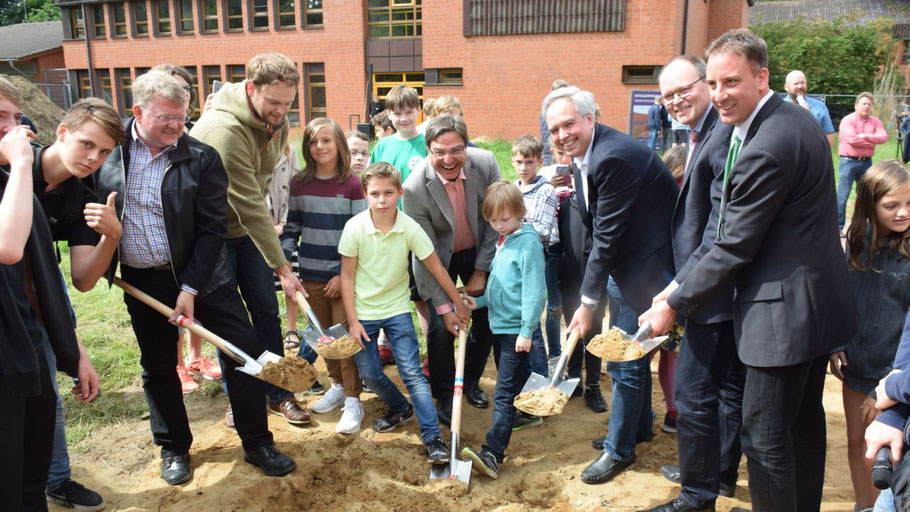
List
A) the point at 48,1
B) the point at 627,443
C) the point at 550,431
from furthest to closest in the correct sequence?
the point at 48,1 → the point at 550,431 → the point at 627,443

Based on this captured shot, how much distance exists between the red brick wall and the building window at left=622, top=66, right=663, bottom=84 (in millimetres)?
9452

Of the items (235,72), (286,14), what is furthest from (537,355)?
(235,72)

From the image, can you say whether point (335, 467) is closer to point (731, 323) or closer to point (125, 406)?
point (125, 406)

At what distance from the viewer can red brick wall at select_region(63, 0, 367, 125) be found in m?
23.2

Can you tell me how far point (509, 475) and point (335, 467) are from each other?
3.29 feet

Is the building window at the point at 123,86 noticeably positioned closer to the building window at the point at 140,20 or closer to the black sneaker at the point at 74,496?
the building window at the point at 140,20

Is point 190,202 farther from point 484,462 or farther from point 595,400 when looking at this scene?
point 595,400

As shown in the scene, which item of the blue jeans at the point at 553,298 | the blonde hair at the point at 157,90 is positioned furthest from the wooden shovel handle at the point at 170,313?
the blue jeans at the point at 553,298

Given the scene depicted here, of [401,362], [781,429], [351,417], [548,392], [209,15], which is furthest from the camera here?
[209,15]

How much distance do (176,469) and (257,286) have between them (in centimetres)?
116

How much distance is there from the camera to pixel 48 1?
2165 inches

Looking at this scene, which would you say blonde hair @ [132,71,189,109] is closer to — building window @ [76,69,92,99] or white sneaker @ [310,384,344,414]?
white sneaker @ [310,384,344,414]

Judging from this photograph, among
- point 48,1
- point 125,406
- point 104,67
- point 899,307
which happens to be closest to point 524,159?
point 899,307

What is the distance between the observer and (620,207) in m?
3.10
